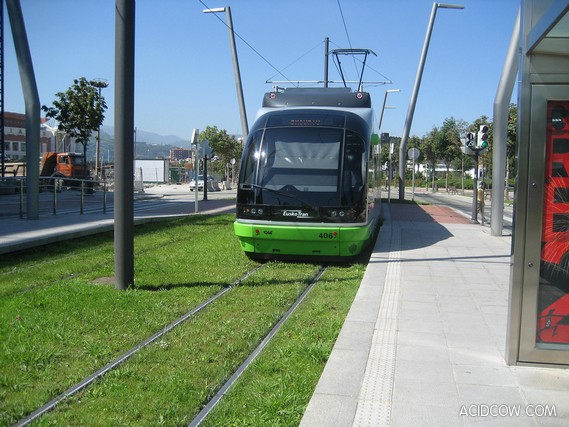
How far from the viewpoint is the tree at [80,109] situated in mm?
36969

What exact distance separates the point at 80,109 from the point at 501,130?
2966 centimetres

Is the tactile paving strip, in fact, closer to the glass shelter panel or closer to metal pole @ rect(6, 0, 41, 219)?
the glass shelter panel

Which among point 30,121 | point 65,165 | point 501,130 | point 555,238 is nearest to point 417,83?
point 501,130

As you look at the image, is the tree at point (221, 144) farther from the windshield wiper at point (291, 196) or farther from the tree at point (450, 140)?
the windshield wiper at point (291, 196)

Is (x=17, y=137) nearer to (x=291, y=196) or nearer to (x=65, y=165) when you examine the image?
(x=65, y=165)

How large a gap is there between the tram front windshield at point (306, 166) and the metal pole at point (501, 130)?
5.64 m

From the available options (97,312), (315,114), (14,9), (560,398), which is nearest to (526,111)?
(560,398)

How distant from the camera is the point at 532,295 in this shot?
4.48 metres

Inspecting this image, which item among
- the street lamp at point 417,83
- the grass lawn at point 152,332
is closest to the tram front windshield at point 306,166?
the grass lawn at point 152,332

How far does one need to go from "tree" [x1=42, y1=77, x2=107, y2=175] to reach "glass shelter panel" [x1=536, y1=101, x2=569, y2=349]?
1427 inches

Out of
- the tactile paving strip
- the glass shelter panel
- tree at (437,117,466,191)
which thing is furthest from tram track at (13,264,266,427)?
tree at (437,117,466,191)

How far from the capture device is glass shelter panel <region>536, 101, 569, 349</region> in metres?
4.40

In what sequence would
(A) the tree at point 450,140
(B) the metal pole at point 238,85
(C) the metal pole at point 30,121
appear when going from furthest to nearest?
(A) the tree at point 450,140 < (B) the metal pole at point 238,85 < (C) the metal pole at point 30,121

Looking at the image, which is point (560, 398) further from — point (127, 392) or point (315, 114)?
point (315, 114)
